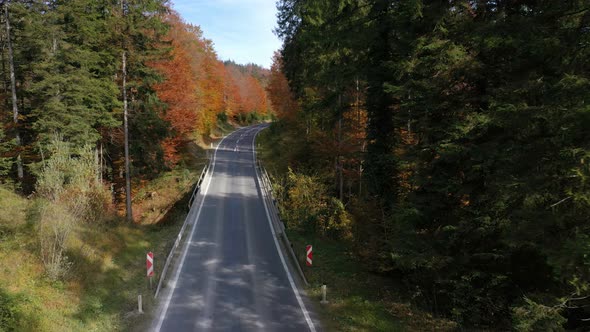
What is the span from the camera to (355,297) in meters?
12.7

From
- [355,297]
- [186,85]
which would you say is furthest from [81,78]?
[355,297]

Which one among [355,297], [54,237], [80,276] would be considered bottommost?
[355,297]

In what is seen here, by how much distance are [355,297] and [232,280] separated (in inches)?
197

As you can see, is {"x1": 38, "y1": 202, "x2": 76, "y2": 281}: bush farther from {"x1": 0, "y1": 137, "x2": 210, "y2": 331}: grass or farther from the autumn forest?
{"x1": 0, "y1": 137, "x2": 210, "y2": 331}: grass

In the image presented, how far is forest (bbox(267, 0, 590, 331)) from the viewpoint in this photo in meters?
6.78

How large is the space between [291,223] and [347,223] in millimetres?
4207

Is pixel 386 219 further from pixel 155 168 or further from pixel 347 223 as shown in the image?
pixel 155 168

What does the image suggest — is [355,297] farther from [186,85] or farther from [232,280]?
[186,85]

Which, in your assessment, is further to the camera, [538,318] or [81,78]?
[81,78]

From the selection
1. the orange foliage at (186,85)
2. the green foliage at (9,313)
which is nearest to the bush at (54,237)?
the green foliage at (9,313)

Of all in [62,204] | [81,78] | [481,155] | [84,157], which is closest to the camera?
[481,155]

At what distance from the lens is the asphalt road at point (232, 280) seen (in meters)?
11.6

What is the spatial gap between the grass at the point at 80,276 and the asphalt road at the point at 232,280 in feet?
3.59

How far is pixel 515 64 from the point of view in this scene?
28.3 feet
